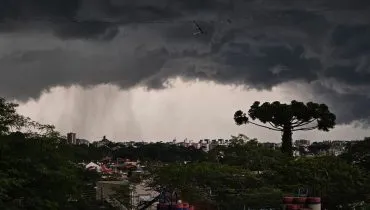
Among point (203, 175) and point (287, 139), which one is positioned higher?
point (287, 139)

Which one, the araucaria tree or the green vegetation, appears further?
the araucaria tree

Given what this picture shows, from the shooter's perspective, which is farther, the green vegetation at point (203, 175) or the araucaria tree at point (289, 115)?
the araucaria tree at point (289, 115)

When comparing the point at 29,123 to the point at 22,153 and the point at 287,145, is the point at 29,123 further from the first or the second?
the point at 287,145

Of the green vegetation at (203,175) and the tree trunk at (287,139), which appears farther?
the tree trunk at (287,139)

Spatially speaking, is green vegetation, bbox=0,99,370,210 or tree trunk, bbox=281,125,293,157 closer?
green vegetation, bbox=0,99,370,210

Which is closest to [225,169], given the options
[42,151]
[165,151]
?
[42,151]

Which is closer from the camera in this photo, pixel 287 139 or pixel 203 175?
pixel 203 175

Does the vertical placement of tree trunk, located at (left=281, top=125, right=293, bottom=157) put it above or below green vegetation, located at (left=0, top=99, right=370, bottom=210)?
above

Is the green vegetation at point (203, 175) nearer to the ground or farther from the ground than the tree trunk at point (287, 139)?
nearer to the ground
